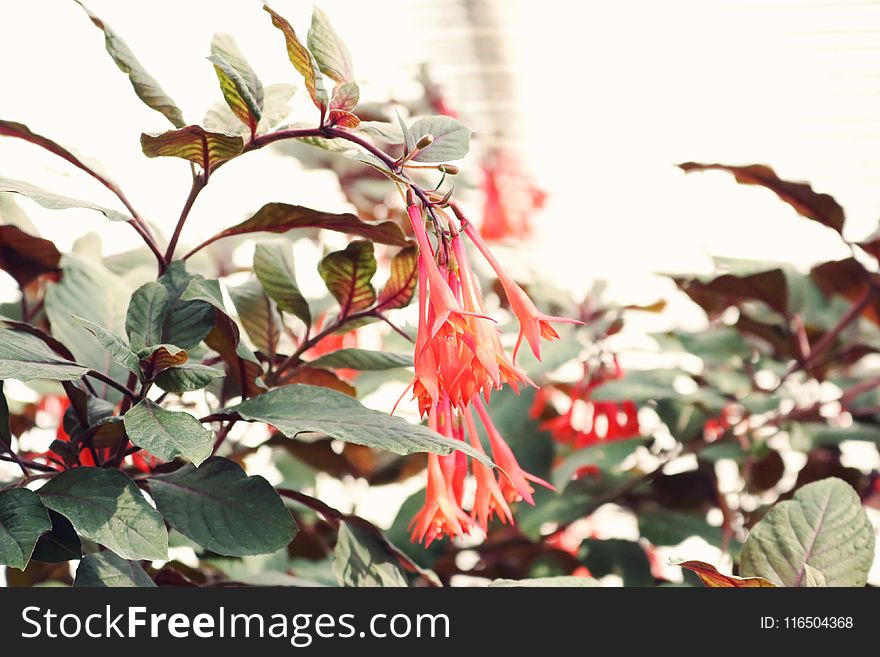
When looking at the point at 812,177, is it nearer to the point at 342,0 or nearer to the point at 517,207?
the point at 517,207

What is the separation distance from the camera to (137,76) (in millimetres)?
388

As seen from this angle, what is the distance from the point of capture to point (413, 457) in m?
0.78

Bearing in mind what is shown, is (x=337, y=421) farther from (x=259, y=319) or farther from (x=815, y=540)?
(x=815, y=540)

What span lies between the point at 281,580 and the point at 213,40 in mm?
358

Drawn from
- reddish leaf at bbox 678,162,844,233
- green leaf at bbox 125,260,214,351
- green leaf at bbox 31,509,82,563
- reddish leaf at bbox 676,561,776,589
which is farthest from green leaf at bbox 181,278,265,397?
reddish leaf at bbox 678,162,844,233

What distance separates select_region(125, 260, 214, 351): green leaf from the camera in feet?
1.29

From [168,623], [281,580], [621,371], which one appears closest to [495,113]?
[621,371]

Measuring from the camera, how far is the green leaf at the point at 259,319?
0.49 metres

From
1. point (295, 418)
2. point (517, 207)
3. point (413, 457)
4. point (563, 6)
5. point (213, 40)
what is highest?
point (213, 40)

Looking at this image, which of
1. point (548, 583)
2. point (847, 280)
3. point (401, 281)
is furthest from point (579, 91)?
point (548, 583)

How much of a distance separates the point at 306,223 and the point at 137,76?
0.38 feet

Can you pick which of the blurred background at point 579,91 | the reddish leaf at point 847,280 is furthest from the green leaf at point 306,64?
the blurred background at point 579,91

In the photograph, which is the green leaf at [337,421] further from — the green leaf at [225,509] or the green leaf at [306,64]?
the green leaf at [306,64]

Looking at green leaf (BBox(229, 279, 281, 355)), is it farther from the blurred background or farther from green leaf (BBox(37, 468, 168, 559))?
the blurred background
